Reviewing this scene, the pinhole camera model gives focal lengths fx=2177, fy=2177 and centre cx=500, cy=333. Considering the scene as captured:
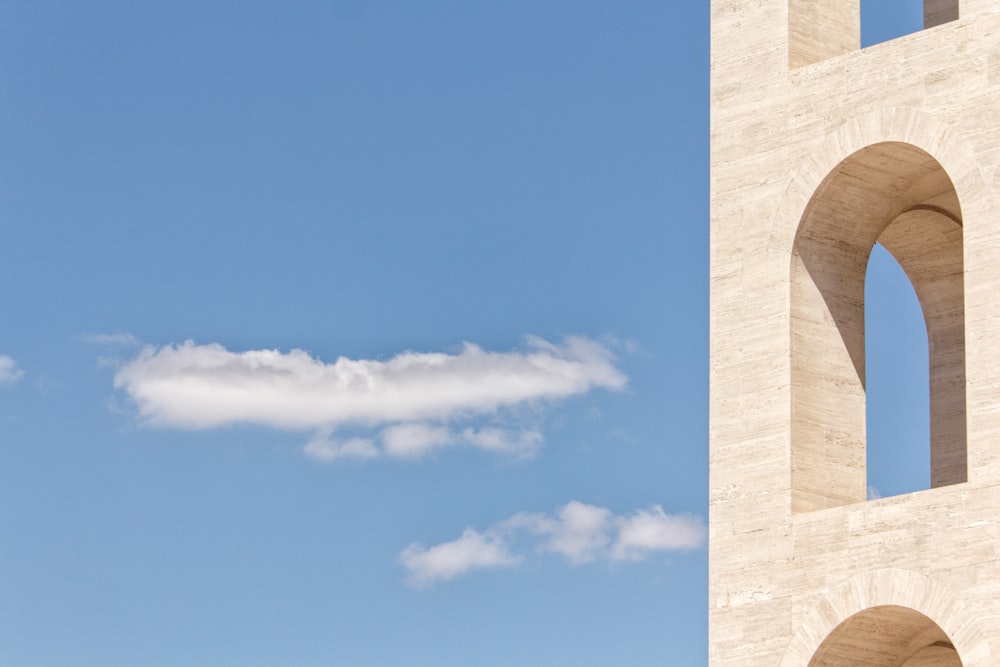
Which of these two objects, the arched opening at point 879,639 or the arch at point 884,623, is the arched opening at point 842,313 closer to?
the arch at point 884,623

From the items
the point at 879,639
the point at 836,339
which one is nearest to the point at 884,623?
the point at 879,639

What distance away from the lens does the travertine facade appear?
91.4 feet

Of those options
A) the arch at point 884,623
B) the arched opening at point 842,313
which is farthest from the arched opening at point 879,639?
the arched opening at point 842,313

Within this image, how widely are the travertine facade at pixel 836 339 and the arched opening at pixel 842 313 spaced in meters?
0.03

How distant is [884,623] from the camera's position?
2875 centimetres

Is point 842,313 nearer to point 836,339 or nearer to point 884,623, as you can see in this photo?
point 836,339

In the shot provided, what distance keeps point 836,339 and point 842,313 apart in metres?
0.44

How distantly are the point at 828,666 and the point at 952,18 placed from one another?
11.2 meters

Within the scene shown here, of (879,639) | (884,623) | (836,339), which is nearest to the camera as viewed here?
(884,623)

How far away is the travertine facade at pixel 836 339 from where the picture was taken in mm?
27844

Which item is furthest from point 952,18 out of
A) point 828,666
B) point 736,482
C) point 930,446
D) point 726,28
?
point 828,666

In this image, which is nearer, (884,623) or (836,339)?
(884,623)

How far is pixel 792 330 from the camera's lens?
99.1ft

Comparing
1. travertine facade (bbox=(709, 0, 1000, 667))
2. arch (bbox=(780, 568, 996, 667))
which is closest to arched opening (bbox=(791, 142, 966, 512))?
travertine facade (bbox=(709, 0, 1000, 667))
